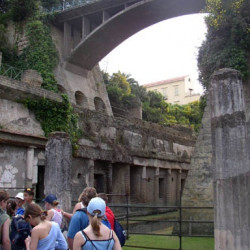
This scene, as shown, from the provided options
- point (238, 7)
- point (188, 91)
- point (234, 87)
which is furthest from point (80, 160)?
point (188, 91)

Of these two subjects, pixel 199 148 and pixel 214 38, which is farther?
pixel 214 38

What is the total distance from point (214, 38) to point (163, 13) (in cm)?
774

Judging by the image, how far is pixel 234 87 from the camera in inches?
225

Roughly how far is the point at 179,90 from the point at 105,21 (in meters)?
43.5

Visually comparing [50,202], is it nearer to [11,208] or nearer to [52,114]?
[11,208]

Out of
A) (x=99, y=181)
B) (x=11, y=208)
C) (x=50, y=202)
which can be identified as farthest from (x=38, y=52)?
(x=11, y=208)

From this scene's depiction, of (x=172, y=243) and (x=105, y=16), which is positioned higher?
(x=105, y=16)

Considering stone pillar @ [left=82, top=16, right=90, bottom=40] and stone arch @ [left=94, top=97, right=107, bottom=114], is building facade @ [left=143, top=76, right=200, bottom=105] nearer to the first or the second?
stone arch @ [left=94, top=97, right=107, bottom=114]

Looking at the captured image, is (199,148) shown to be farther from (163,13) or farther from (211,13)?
(163,13)

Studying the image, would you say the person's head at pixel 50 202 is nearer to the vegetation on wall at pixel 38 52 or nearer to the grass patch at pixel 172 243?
the grass patch at pixel 172 243

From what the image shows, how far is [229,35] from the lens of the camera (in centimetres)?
1408

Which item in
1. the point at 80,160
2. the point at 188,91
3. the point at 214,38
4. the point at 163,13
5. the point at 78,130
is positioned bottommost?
the point at 80,160

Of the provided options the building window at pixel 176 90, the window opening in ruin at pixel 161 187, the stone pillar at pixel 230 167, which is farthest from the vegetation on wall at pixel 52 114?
the building window at pixel 176 90

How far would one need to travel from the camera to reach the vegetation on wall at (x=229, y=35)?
13.5 meters
